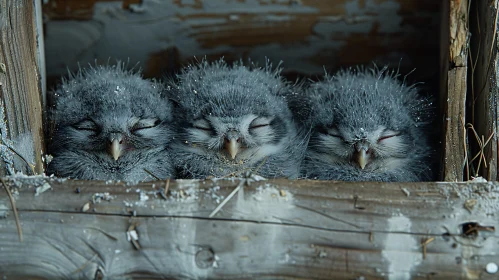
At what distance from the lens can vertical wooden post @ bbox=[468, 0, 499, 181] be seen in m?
2.29

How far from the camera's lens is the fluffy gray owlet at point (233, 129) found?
2.62 metres

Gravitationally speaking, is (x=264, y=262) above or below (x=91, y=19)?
below

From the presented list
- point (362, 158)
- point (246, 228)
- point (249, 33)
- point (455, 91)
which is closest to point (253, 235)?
point (246, 228)

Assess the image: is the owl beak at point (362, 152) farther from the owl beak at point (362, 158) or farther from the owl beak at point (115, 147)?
the owl beak at point (115, 147)

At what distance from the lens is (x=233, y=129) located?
259 centimetres

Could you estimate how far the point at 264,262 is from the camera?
1.83 m

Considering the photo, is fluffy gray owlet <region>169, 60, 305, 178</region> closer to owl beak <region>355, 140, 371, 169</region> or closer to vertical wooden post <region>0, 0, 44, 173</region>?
owl beak <region>355, 140, 371, 169</region>

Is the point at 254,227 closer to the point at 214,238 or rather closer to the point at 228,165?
the point at 214,238

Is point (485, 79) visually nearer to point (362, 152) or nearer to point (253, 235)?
point (362, 152)

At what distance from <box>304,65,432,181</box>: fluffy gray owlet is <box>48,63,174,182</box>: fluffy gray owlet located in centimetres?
70

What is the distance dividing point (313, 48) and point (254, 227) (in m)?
1.75

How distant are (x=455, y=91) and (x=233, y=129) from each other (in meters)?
0.92

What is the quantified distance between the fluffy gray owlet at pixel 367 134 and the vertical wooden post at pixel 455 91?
25cm

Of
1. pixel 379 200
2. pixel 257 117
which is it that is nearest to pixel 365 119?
pixel 257 117
